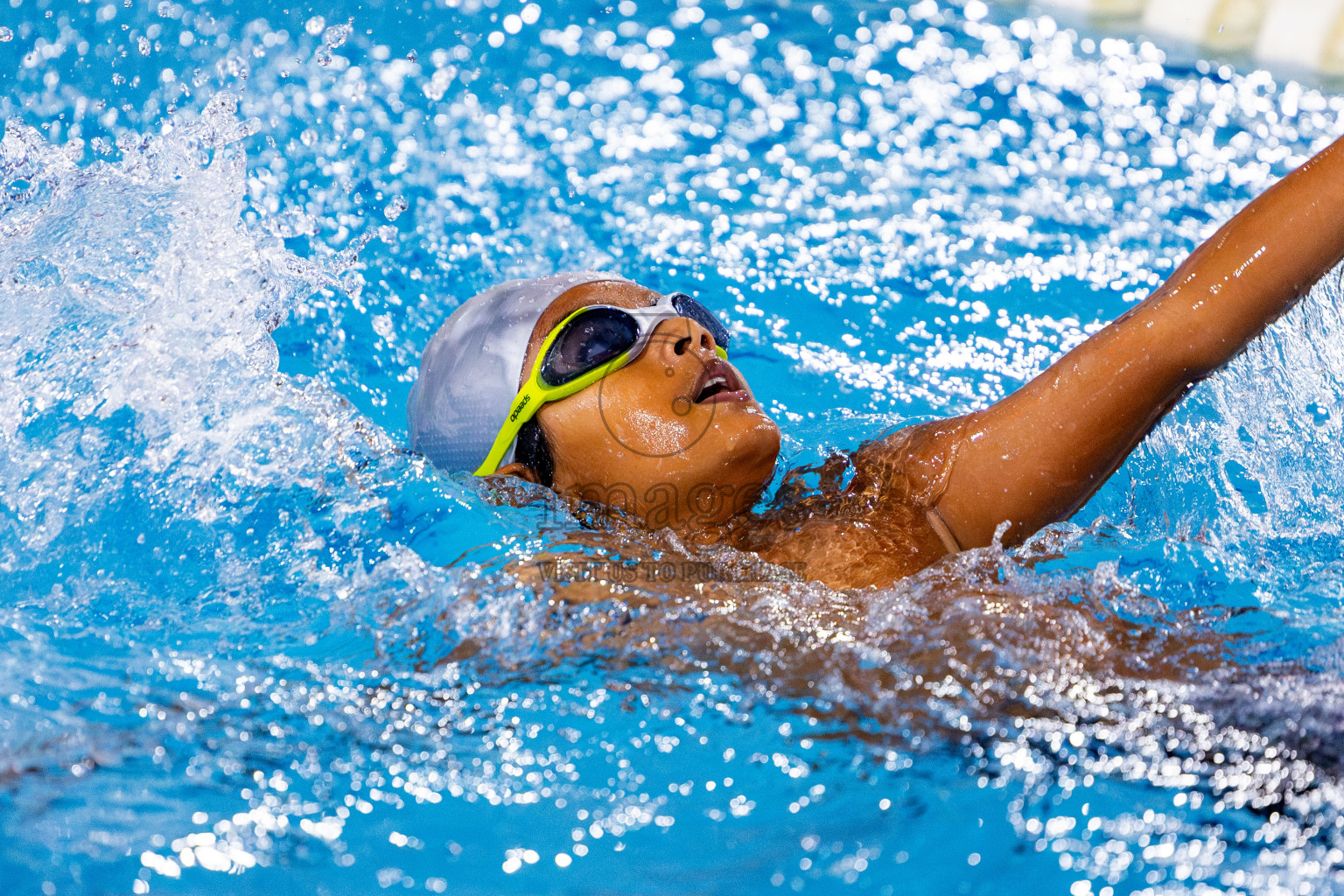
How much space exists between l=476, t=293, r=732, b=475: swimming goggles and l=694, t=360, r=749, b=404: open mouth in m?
0.14

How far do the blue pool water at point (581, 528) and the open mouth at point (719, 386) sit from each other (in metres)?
0.33

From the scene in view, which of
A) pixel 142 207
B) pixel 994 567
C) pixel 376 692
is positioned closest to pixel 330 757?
pixel 376 692

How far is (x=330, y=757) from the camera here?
5.82ft

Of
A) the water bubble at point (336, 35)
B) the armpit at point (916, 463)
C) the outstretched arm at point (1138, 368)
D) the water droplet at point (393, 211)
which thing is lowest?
the outstretched arm at point (1138, 368)

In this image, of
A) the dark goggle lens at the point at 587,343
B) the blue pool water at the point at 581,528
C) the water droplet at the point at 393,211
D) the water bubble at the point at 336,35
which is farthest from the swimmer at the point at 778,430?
the water bubble at the point at 336,35

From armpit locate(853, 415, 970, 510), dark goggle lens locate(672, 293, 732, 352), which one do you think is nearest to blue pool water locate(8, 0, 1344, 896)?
armpit locate(853, 415, 970, 510)

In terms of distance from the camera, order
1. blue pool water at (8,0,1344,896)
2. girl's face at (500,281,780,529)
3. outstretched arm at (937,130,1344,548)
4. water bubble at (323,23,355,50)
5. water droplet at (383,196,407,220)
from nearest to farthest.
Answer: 1. blue pool water at (8,0,1344,896)
2. outstretched arm at (937,130,1344,548)
3. girl's face at (500,281,780,529)
4. water droplet at (383,196,407,220)
5. water bubble at (323,23,355,50)

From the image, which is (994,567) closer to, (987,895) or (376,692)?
(987,895)

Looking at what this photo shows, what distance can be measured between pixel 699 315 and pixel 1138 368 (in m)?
0.92

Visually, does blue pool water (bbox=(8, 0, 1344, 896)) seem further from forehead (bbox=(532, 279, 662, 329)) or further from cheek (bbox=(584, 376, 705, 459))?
forehead (bbox=(532, 279, 662, 329))

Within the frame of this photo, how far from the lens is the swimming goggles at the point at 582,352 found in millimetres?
2271

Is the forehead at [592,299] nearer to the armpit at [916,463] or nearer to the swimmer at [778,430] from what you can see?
the swimmer at [778,430]

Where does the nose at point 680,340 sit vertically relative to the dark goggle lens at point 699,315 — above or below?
below

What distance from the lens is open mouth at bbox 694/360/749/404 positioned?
2254mm
